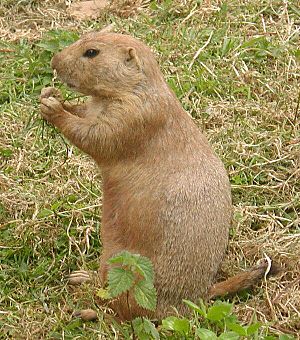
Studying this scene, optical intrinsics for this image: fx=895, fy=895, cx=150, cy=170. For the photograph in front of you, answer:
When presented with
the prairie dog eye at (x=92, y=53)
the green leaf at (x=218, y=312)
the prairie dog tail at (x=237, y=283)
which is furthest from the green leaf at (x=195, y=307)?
the prairie dog eye at (x=92, y=53)

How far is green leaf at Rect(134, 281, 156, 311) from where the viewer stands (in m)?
3.71

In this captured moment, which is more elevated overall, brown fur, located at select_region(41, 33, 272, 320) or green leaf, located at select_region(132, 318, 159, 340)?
brown fur, located at select_region(41, 33, 272, 320)

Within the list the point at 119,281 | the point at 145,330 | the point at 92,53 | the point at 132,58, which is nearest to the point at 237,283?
A: the point at 145,330

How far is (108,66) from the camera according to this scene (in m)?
4.33

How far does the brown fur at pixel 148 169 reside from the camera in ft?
13.7

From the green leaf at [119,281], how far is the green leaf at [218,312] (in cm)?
50

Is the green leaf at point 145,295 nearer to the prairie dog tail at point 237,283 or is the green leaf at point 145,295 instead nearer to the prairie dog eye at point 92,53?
the prairie dog tail at point 237,283

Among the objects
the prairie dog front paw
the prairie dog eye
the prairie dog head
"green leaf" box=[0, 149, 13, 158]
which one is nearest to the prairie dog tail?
the prairie dog head

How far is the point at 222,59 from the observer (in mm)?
6387

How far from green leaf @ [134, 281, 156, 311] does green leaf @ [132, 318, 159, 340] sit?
22cm

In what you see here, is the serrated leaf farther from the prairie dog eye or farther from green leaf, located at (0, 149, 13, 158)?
green leaf, located at (0, 149, 13, 158)

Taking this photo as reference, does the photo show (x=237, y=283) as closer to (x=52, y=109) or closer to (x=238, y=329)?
(x=238, y=329)

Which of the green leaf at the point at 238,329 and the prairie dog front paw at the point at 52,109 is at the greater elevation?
the prairie dog front paw at the point at 52,109

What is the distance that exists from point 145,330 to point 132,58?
130 centimetres
